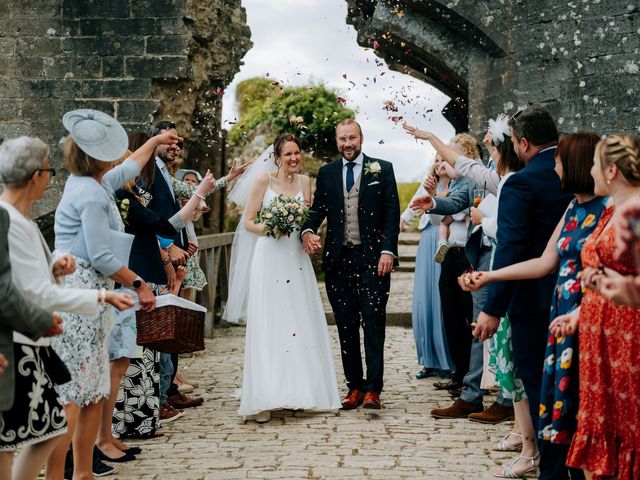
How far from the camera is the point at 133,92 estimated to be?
919 cm

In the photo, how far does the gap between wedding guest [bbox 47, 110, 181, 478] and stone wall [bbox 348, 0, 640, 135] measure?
4630mm

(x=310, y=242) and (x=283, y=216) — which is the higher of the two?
(x=283, y=216)

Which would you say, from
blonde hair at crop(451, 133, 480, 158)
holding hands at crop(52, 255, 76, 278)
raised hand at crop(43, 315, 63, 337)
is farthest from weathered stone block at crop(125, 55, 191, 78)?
raised hand at crop(43, 315, 63, 337)

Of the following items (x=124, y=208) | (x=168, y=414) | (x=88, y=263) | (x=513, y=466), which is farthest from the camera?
(x=168, y=414)

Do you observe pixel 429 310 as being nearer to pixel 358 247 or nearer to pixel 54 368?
pixel 358 247

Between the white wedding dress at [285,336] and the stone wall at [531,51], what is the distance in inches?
106

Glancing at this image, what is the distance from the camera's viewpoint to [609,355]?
11.7 feet

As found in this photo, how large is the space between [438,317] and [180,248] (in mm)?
2391

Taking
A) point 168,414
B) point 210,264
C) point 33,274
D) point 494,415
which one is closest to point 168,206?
point 168,414

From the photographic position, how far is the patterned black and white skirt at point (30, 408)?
3.37 metres

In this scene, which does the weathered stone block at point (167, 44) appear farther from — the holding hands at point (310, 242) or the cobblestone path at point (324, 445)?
the cobblestone path at point (324, 445)

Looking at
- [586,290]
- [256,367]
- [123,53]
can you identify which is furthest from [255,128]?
[586,290]

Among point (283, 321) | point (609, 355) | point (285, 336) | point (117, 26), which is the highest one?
point (117, 26)

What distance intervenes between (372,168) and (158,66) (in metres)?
3.46
